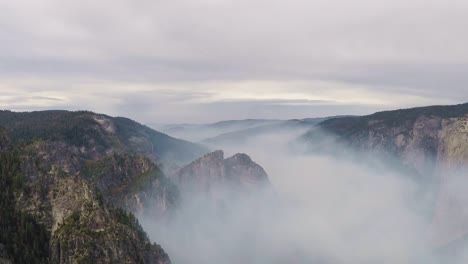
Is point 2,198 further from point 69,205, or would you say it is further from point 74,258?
point 74,258

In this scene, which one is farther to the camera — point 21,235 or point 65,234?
point 65,234

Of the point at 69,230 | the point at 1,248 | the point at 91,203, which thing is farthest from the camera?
the point at 91,203

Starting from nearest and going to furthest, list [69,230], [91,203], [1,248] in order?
[1,248] → [69,230] → [91,203]

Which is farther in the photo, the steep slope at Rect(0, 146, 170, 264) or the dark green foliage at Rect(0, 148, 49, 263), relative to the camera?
the steep slope at Rect(0, 146, 170, 264)

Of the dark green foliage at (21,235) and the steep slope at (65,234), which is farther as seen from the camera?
the steep slope at (65,234)

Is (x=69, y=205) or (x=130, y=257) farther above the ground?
(x=69, y=205)

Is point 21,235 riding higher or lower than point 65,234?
lower

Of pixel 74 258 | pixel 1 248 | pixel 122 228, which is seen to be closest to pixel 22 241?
pixel 1 248

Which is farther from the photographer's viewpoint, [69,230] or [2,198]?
[2,198]

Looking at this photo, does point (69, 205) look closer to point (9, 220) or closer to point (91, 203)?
point (91, 203)
